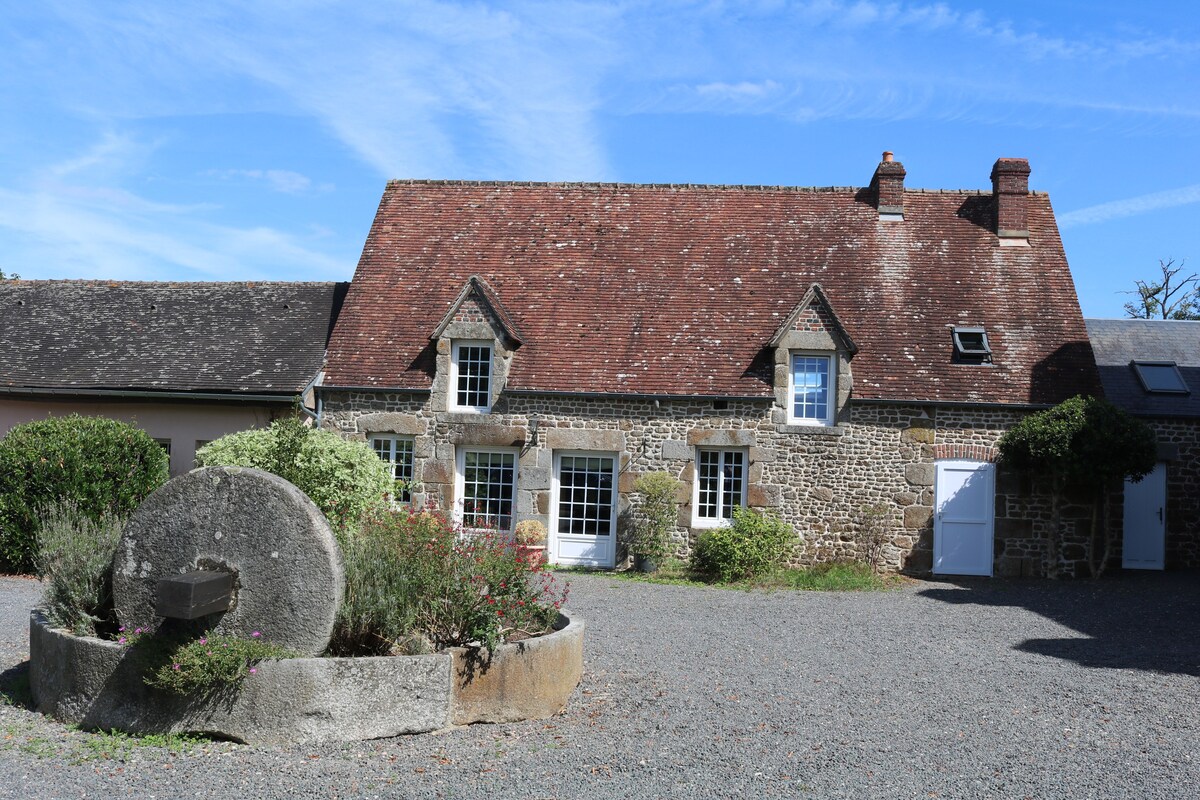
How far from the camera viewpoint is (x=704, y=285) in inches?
688

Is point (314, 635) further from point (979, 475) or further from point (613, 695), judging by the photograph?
point (979, 475)

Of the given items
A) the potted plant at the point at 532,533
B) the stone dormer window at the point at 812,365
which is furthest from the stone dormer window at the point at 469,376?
the stone dormer window at the point at 812,365

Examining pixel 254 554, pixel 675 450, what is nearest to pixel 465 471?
pixel 675 450

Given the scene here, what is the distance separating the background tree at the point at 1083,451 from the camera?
46.2ft

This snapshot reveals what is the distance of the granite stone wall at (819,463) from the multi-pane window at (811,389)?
0.32 meters

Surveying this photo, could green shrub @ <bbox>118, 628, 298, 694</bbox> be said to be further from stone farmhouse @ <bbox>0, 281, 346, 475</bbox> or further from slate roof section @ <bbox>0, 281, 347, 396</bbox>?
slate roof section @ <bbox>0, 281, 347, 396</bbox>

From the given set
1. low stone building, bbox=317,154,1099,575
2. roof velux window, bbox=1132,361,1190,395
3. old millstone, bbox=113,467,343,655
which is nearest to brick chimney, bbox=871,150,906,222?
low stone building, bbox=317,154,1099,575

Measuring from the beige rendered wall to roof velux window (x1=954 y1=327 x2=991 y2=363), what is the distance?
11.4m

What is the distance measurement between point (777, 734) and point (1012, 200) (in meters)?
14.2

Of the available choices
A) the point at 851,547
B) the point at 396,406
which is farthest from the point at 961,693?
the point at 396,406

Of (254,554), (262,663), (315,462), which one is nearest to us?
(262,663)

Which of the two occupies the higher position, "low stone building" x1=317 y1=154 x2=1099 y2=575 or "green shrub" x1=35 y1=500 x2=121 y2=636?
"low stone building" x1=317 y1=154 x2=1099 y2=575

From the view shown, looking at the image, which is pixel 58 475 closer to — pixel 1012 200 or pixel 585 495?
pixel 585 495

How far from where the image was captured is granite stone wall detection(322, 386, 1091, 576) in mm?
15477
